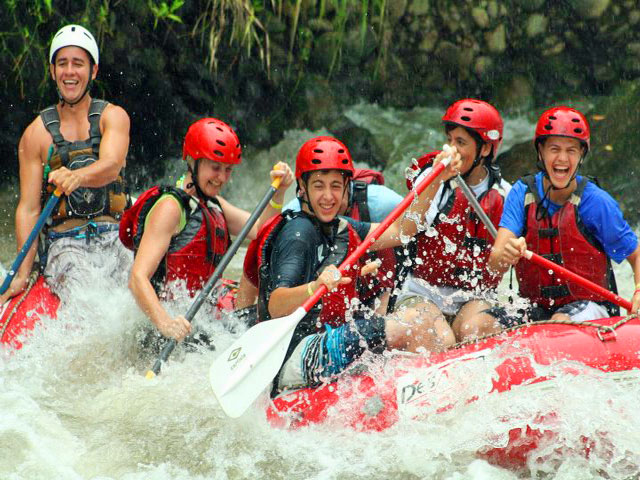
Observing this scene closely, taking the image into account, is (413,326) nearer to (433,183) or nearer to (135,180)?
(433,183)

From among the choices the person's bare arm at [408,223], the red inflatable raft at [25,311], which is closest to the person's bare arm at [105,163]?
the red inflatable raft at [25,311]

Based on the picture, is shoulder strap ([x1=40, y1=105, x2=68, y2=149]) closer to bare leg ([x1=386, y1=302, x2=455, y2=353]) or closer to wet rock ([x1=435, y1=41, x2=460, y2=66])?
bare leg ([x1=386, y1=302, x2=455, y2=353])

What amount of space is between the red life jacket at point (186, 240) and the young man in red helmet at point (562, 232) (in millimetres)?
1538

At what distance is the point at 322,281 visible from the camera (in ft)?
13.5

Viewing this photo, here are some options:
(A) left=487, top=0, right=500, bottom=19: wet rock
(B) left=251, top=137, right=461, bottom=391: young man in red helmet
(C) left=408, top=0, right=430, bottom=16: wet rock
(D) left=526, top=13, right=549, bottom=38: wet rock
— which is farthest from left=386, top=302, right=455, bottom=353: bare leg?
(D) left=526, top=13, right=549, bottom=38: wet rock

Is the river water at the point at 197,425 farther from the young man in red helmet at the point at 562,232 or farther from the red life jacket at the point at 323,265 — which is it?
the young man in red helmet at the point at 562,232

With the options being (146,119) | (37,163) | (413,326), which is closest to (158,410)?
(413,326)

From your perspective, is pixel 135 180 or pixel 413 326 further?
pixel 135 180

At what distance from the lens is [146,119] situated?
8539mm

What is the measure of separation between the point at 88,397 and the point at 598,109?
5.80m

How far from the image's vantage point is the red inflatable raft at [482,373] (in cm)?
398

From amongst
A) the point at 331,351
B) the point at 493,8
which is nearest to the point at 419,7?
the point at 493,8

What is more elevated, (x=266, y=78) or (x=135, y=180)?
(x=266, y=78)

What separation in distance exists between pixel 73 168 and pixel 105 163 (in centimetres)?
24
